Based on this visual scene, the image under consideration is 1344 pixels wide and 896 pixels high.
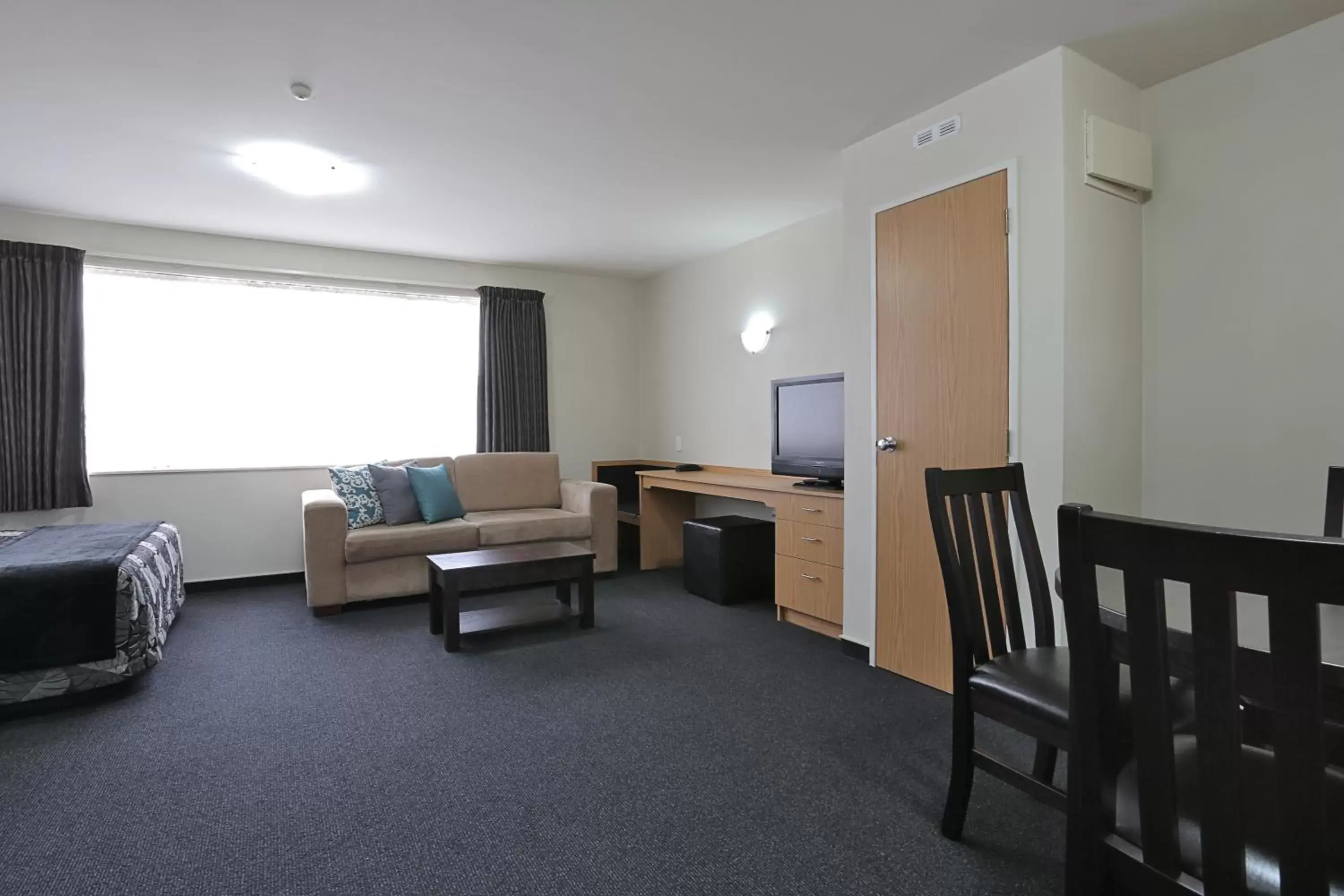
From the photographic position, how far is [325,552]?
13.0 ft

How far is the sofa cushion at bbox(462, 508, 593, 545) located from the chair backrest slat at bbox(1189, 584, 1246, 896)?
3972mm

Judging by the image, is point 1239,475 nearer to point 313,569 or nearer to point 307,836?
point 307,836

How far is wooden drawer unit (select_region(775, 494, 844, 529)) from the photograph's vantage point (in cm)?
339

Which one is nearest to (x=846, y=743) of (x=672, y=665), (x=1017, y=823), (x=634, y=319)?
(x=1017, y=823)

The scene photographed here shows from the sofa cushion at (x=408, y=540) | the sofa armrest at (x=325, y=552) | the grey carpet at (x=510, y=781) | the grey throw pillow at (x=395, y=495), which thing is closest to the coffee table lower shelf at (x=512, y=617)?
the grey carpet at (x=510, y=781)

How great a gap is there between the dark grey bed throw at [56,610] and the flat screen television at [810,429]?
3236mm

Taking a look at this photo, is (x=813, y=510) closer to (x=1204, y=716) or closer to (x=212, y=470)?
(x=1204, y=716)

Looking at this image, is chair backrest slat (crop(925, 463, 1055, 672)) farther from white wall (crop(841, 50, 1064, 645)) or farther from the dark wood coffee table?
the dark wood coffee table

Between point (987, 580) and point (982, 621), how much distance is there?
0.13 metres

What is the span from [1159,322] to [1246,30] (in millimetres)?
→ 983

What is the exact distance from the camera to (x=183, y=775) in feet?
7.11

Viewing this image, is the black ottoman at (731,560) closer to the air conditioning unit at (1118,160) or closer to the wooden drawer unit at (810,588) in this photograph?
the wooden drawer unit at (810,588)

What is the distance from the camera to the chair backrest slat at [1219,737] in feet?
2.64

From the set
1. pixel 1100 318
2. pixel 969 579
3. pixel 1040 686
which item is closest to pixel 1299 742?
pixel 1040 686
